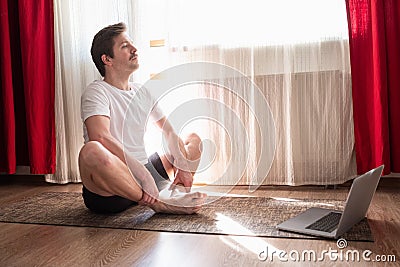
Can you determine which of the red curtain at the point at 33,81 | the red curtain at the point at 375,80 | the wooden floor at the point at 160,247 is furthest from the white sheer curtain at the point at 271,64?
the wooden floor at the point at 160,247

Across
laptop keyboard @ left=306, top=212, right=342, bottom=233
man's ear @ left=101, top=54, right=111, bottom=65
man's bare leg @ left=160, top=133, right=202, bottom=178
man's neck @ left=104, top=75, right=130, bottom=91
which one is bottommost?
laptop keyboard @ left=306, top=212, right=342, bottom=233

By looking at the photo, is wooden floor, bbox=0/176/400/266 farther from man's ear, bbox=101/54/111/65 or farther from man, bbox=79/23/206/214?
man's ear, bbox=101/54/111/65

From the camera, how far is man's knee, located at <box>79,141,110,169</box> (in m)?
2.05

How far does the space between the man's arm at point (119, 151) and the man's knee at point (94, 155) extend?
0.07 meters

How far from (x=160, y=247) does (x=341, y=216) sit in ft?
2.25

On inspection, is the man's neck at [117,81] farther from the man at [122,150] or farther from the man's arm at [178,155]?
the man's arm at [178,155]

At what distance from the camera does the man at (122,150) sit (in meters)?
2.10

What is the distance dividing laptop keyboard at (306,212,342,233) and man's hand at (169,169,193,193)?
0.65 metres

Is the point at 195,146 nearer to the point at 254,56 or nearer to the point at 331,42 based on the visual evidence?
the point at 254,56

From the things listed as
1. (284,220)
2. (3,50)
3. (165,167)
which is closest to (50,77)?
(3,50)

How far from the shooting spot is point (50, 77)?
3.32m

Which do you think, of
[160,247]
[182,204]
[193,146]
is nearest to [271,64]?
[193,146]

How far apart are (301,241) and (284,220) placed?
29 centimetres

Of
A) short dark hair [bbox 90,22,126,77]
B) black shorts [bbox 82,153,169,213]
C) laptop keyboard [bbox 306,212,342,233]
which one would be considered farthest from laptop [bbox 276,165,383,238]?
short dark hair [bbox 90,22,126,77]
